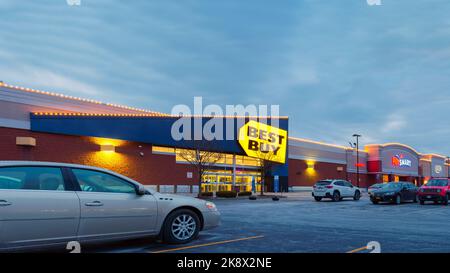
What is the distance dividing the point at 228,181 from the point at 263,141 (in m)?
5.99

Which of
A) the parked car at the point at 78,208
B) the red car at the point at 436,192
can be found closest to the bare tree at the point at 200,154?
the red car at the point at 436,192

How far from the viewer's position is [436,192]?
2491 cm

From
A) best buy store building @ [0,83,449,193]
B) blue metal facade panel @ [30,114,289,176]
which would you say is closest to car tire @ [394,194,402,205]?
best buy store building @ [0,83,449,193]

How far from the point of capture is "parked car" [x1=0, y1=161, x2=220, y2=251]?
6535 mm

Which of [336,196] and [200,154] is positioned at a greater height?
[200,154]

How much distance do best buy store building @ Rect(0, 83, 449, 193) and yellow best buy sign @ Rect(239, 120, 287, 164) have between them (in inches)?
4.0

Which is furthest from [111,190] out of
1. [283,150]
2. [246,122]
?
[283,150]

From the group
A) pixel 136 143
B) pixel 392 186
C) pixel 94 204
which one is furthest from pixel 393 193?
pixel 94 204

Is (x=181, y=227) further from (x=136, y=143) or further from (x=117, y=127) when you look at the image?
(x=136, y=143)

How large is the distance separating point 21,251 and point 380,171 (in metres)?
66.9

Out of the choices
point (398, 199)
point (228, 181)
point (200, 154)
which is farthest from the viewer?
point (228, 181)

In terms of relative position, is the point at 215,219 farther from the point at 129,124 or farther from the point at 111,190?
the point at 129,124

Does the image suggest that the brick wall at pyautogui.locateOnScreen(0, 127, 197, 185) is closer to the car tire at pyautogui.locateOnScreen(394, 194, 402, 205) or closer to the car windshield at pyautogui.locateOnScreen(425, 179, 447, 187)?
the car tire at pyautogui.locateOnScreen(394, 194, 402, 205)
